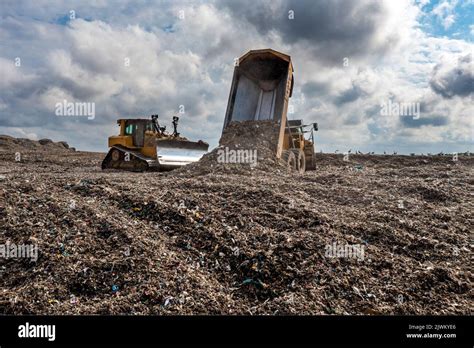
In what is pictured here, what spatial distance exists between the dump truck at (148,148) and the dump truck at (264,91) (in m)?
3.11

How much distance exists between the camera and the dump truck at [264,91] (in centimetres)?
1113

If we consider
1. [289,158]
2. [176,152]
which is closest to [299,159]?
[289,158]

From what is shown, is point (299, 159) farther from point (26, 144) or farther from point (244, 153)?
point (26, 144)

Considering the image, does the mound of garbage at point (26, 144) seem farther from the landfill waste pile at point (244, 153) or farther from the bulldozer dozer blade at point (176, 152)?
the landfill waste pile at point (244, 153)

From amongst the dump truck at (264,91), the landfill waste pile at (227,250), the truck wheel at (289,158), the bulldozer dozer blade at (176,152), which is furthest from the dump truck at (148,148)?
the landfill waste pile at (227,250)

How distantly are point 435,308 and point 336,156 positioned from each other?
68.3 feet

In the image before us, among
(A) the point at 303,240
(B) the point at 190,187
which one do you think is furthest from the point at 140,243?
(B) the point at 190,187

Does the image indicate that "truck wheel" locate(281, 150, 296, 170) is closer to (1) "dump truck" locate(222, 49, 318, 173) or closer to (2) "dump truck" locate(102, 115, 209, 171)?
(1) "dump truck" locate(222, 49, 318, 173)

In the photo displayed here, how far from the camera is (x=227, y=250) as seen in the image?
14.9ft

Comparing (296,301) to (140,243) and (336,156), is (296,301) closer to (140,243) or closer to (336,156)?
(140,243)

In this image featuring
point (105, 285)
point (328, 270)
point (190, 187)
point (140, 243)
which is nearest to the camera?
point (105, 285)

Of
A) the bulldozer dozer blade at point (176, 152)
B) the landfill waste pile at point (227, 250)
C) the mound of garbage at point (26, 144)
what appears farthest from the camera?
the mound of garbage at point (26, 144)

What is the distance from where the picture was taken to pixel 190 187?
7.24 meters

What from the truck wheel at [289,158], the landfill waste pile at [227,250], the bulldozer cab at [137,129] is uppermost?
the bulldozer cab at [137,129]
